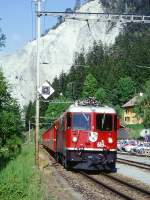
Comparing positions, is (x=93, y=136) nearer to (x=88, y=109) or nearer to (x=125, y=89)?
(x=88, y=109)

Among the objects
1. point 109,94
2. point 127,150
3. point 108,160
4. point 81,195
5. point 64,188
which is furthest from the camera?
point 109,94

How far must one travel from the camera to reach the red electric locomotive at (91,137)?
96.0 feet

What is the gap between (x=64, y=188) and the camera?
74.1 ft

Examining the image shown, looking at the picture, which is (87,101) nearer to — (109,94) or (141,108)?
(141,108)

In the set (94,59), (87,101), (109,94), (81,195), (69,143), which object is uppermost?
(94,59)

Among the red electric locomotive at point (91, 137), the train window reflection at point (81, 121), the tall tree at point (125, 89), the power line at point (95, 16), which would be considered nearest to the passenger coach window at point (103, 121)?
the red electric locomotive at point (91, 137)

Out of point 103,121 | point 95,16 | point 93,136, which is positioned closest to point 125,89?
point 95,16

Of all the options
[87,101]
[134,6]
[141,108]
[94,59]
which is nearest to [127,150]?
[141,108]

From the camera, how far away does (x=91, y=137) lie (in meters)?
29.4

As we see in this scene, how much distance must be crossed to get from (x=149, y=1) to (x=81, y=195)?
170704 millimetres

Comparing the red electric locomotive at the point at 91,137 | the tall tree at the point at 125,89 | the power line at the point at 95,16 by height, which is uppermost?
the tall tree at the point at 125,89

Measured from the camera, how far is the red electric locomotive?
96.0 feet

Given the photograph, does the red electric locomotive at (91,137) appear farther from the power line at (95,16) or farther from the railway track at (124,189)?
the power line at (95,16)

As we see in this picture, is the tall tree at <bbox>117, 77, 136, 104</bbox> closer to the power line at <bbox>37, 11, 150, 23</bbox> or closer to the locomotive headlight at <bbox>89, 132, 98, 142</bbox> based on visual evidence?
the power line at <bbox>37, 11, 150, 23</bbox>
